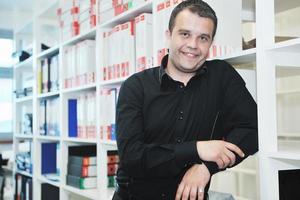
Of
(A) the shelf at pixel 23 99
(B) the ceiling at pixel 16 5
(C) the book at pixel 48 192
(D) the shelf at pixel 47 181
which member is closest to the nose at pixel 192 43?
(D) the shelf at pixel 47 181

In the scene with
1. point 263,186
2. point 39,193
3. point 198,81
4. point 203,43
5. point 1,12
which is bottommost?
point 39,193

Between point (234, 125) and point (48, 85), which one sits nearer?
point (234, 125)

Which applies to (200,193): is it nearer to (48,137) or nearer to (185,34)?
(185,34)

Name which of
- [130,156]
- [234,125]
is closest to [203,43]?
[234,125]

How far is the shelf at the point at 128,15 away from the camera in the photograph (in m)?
2.10

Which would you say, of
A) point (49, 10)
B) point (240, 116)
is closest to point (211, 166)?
point (240, 116)

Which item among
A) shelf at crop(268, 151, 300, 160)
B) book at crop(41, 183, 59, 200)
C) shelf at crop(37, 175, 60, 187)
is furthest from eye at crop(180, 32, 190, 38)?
book at crop(41, 183, 59, 200)

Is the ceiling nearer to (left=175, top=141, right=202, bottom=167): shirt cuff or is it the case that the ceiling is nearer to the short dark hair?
the short dark hair

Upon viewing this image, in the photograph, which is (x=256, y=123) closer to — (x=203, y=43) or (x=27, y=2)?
(x=203, y=43)

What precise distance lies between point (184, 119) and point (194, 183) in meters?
0.26

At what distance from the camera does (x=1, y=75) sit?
528 centimetres

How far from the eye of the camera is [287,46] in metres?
1.34

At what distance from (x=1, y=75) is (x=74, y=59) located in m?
2.75

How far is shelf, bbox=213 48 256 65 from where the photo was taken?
149cm
